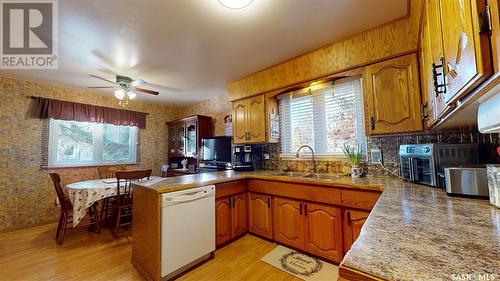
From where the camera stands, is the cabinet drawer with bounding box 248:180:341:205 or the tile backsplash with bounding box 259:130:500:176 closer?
the tile backsplash with bounding box 259:130:500:176

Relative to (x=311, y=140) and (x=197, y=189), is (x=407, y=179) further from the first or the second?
(x=197, y=189)

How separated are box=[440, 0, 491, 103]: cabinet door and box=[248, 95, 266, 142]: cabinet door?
82.5 inches

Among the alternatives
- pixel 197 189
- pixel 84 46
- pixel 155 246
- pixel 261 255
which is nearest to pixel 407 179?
pixel 261 255

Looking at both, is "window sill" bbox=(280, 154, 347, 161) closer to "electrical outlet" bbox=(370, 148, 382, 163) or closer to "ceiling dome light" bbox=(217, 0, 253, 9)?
"electrical outlet" bbox=(370, 148, 382, 163)

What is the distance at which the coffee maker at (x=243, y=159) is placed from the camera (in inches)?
119

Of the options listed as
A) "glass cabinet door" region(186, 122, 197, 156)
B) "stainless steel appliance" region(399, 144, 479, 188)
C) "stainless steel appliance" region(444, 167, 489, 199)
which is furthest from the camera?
"glass cabinet door" region(186, 122, 197, 156)

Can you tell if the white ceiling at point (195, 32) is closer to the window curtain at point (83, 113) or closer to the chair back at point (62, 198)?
the window curtain at point (83, 113)

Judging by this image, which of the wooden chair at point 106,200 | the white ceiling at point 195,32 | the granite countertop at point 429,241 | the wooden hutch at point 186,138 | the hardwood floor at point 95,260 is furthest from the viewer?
the wooden hutch at point 186,138

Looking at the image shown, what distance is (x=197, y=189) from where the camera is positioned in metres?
1.95

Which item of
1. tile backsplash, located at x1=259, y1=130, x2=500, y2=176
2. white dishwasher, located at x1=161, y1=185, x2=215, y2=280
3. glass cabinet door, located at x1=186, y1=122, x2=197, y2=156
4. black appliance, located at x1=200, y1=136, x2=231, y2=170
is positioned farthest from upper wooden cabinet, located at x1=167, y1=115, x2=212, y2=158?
white dishwasher, located at x1=161, y1=185, x2=215, y2=280

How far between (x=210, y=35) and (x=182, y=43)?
0.36 meters

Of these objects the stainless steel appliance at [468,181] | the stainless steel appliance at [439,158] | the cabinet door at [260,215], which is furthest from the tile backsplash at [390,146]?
the cabinet door at [260,215]

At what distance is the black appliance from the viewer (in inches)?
140

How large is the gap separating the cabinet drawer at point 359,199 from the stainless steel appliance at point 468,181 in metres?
0.52
